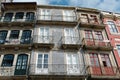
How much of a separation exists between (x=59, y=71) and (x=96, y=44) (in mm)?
5881

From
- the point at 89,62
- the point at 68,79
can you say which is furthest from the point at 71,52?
the point at 68,79

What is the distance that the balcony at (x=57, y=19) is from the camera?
20866 millimetres

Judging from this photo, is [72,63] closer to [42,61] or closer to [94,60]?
[94,60]

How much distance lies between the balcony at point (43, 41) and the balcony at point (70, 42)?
147 centimetres

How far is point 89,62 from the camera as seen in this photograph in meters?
18.1

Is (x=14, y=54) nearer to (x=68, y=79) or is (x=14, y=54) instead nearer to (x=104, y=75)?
(x=68, y=79)

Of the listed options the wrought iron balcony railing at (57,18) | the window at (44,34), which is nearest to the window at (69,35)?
the wrought iron balcony railing at (57,18)

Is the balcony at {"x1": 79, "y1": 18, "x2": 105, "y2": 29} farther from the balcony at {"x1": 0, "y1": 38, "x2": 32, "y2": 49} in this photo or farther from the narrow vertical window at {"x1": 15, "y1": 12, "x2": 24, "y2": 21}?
the narrow vertical window at {"x1": 15, "y1": 12, "x2": 24, "y2": 21}

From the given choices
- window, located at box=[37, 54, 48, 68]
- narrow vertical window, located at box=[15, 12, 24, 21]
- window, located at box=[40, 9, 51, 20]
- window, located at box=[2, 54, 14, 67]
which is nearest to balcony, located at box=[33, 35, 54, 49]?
window, located at box=[37, 54, 48, 68]

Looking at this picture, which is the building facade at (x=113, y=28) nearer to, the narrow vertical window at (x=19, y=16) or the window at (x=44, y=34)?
the window at (x=44, y=34)

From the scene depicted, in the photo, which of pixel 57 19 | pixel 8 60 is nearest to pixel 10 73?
pixel 8 60

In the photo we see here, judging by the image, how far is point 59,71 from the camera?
1677cm

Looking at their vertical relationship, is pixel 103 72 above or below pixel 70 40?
below

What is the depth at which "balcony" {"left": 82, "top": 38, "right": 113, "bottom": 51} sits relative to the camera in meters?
18.9
